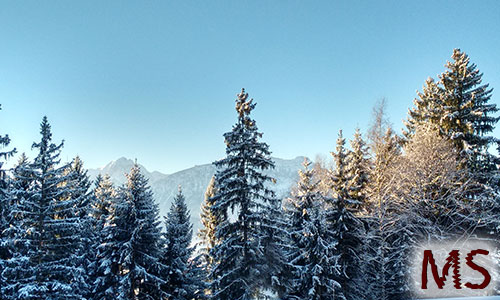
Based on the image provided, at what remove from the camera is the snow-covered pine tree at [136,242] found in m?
17.2

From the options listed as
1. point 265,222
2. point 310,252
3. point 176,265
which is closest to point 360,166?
point 310,252

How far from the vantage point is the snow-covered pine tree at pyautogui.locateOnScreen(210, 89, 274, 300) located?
1441 cm

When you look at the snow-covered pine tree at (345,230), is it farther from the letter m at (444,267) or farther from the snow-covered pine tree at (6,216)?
the snow-covered pine tree at (6,216)

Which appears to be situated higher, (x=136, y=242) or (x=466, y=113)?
(x=466, y=113)

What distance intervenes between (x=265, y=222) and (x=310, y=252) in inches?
134

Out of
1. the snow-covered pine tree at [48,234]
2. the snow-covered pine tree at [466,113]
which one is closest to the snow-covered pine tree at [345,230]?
the snow-covered pine tree at [466,113]

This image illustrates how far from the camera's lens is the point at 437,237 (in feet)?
51.0

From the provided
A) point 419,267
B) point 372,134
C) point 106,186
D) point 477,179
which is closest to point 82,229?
point 106,186

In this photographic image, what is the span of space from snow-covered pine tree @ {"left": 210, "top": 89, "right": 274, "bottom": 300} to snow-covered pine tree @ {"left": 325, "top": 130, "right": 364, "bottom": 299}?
14.6 feet

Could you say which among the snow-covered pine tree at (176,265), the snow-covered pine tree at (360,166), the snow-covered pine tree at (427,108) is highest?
the snow-covered pine tree at (427,108)

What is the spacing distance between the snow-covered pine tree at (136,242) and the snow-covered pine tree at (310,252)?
8683mm

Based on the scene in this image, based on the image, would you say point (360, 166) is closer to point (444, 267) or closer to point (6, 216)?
point (444, 267)

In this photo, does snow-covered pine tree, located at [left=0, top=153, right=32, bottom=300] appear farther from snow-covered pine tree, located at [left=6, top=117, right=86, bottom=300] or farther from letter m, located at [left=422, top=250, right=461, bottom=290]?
letter m, located at [left=422, top=250, right=461, bottom=290]

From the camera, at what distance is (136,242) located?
57.9 feet
